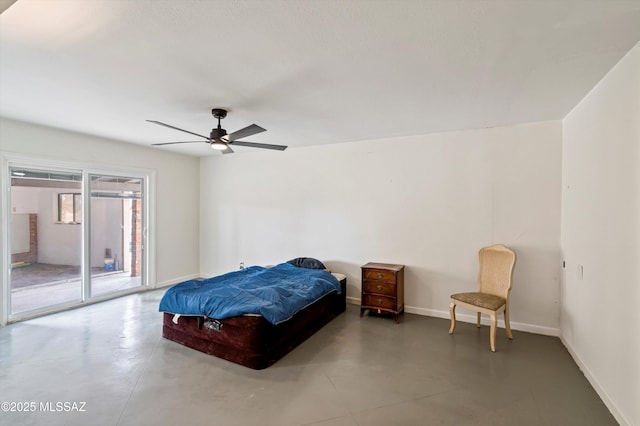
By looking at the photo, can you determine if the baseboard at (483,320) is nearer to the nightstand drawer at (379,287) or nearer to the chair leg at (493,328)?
the nightstand drawer at (379,287)

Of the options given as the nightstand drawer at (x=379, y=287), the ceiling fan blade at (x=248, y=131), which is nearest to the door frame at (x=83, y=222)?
the ceiling fan blade at (x=248, y=131)

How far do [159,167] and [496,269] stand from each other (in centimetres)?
565

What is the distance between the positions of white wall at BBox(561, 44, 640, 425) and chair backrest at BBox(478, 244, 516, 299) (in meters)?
0.55

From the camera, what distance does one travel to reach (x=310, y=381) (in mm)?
2621

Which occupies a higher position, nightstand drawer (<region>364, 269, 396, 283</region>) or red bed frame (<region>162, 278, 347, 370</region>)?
nightstand drawer (<region>364, 269, 396, 283</region>)

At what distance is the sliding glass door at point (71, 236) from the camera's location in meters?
4.08

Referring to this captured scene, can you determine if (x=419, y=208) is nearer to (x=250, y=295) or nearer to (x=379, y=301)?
(x=379, y=301)

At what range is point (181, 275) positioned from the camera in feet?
19.8

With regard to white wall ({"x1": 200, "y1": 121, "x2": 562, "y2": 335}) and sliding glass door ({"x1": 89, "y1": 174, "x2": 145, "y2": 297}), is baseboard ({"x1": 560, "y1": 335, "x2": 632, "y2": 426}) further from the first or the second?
sliding glass door ({"x1": 89, "y1": 174, "x2": 145, "y2": 297})

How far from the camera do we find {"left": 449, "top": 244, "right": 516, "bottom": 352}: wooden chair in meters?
3.26

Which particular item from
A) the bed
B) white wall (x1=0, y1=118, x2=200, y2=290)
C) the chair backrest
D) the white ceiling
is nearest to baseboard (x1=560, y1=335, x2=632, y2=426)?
the chair backrest

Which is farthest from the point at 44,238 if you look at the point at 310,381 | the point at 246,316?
the point at 310,381

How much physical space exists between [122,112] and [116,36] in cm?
177

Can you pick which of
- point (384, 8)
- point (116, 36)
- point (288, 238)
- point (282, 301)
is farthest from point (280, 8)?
point (288, 238)
